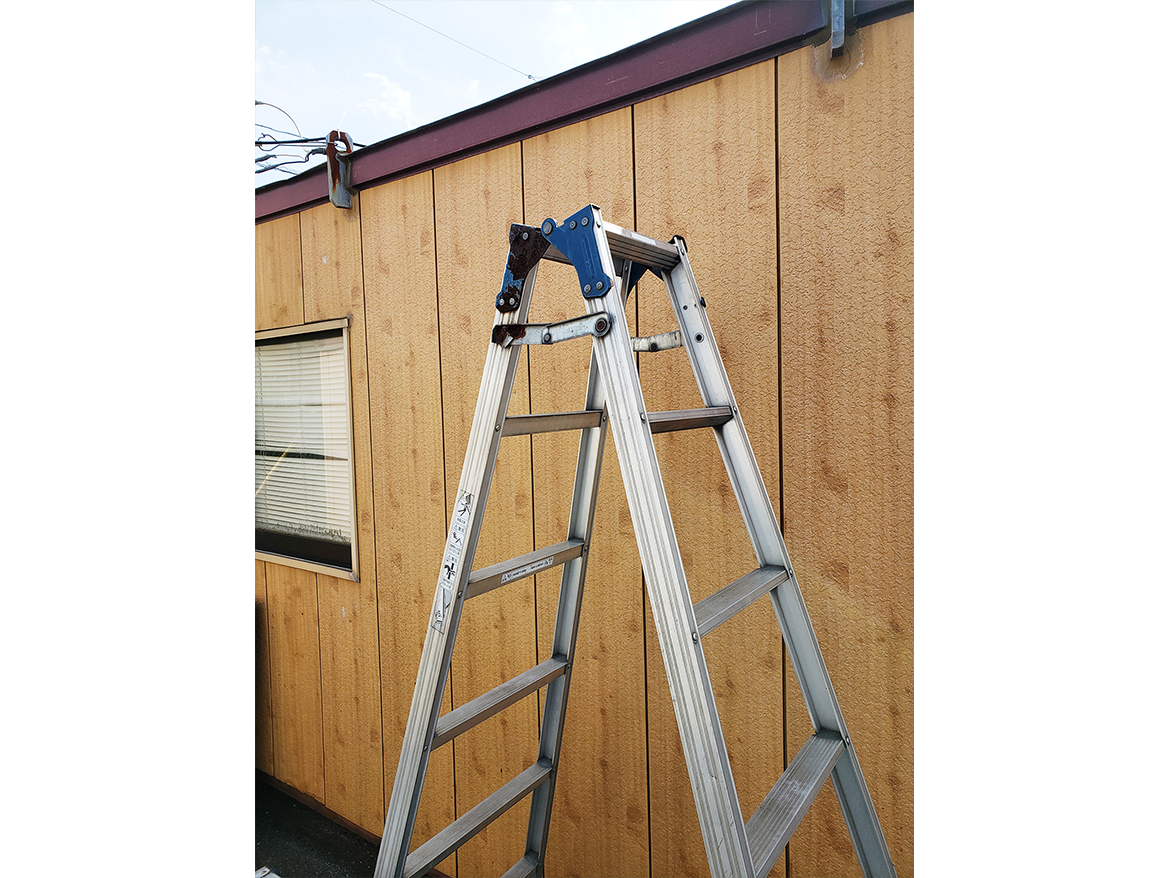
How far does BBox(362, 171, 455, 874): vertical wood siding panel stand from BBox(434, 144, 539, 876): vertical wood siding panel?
59 millimetres

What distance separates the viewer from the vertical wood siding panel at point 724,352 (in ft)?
4.34

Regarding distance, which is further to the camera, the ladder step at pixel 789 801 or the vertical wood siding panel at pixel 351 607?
the vertical wood siding panel at pixel 351 607

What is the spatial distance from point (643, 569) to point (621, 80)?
3.73 ft

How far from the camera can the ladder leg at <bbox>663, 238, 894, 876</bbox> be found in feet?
3.40

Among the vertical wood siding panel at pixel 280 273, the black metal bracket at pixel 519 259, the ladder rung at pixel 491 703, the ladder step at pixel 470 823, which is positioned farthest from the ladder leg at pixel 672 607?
the vertical wood siding panel at pixel 280 273

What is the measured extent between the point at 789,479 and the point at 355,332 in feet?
4.95

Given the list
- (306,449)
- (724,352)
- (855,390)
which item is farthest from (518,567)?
(306,449)

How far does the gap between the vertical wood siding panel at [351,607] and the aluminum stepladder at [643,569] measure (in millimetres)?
1012

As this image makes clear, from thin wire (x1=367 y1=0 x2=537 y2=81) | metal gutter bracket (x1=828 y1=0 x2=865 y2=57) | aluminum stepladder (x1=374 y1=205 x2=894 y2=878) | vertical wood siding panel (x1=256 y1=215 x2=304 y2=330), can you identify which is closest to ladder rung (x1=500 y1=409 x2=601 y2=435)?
aluminum stepladder (x1=374 y1=205 x2=894 y2=878)

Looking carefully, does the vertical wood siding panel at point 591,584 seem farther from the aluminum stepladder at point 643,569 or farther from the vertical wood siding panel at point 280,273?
the vertical wood siding panel at point 280,273

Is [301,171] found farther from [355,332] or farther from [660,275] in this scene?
[660,275]

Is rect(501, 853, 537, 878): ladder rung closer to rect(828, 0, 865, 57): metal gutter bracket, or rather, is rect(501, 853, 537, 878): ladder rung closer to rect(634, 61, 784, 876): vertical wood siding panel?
rect(634, 61, 784, 876): vertical wood siding panel
